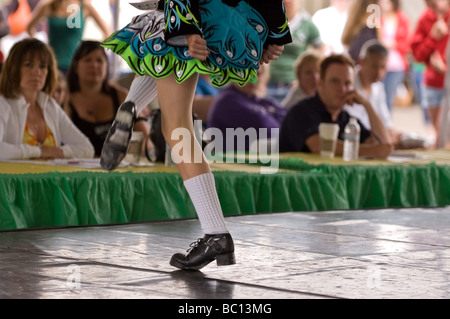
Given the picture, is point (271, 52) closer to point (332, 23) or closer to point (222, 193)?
point (222, 193)

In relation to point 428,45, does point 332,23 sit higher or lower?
higher

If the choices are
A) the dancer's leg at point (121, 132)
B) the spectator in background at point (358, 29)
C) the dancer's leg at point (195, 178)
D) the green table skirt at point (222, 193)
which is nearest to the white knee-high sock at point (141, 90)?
the dancer's leg at point (121, 132)

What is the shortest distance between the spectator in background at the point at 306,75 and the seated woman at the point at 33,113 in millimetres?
2389

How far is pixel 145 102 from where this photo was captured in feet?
9.16

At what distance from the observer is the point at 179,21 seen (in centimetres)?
251

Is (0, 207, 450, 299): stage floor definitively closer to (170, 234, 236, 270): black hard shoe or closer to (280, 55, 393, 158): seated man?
(170, 234, 236, 270): black hard shoe

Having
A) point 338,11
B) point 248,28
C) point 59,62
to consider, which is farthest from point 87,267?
point 338,11

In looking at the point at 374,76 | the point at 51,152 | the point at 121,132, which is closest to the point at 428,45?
the point at 374,76

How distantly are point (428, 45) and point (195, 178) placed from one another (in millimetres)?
5667

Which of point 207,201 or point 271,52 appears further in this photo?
point 271,52

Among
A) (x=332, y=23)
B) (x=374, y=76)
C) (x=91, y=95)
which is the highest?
(x=332, y=23)

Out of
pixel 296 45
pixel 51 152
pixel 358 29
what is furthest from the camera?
pixel 358 29

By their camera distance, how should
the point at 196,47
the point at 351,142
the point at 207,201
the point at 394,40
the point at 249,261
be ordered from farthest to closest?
the point at 394,40 → the point at 351,142 → the point at 249,261 → the point at 207,201 → the point at 196,47
